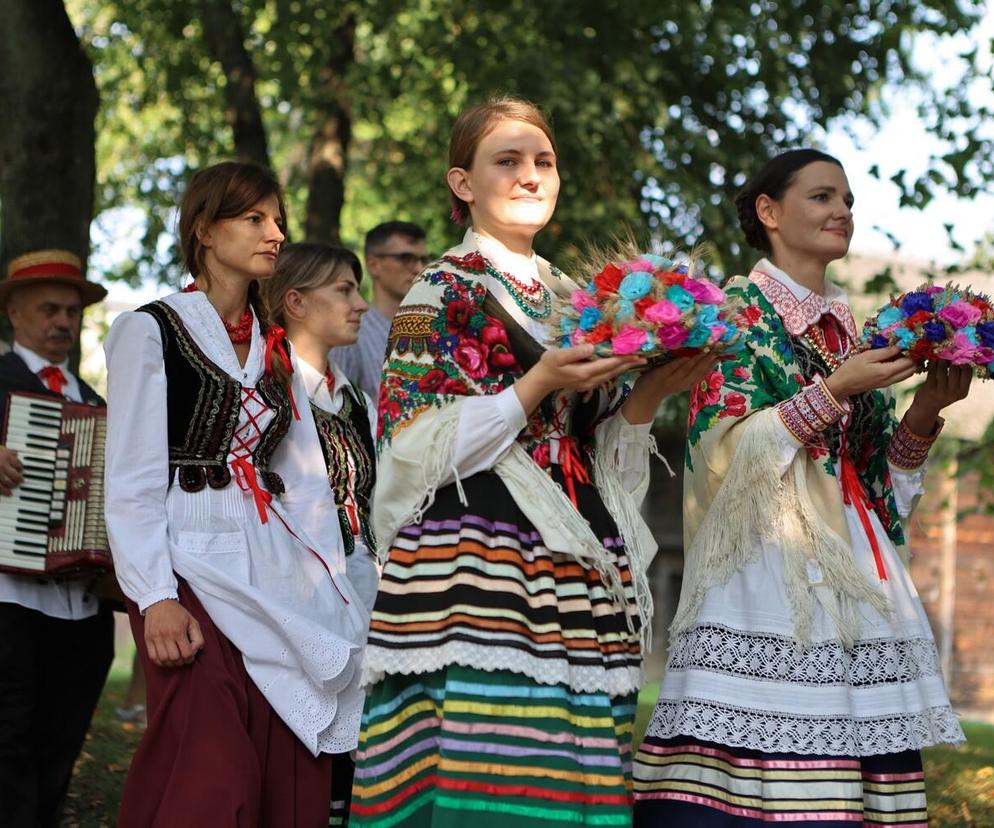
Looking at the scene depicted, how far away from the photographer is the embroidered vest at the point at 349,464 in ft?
17.5

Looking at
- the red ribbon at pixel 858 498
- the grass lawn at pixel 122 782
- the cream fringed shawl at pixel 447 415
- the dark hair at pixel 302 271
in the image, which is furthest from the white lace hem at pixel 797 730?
the grass lawn at pixel 122 782

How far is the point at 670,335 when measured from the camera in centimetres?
377

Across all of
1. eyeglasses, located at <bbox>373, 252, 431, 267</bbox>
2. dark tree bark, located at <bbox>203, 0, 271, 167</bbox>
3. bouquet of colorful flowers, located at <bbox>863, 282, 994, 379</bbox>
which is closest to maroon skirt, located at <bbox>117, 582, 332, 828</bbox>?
bouquet of colorful flowers, located at <bbox>863, 282, 994, 379</bbox>

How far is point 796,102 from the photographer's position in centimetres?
1198

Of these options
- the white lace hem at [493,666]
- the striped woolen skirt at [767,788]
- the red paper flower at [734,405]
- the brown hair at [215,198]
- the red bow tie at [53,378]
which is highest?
the brown hair at [215,198]

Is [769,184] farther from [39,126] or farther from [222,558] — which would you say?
[39,126]

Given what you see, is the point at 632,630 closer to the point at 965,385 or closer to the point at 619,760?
the point at 619,760

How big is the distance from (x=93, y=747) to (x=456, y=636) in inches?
188

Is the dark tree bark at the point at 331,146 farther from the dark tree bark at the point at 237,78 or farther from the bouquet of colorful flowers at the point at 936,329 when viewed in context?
the bouquet of colorful flowers at the point at 936,329

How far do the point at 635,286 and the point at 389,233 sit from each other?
3619 millimetres

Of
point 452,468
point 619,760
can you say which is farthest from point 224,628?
point 619,760

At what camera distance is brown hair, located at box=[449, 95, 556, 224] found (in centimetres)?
427

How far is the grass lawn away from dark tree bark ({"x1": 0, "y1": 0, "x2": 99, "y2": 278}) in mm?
2545

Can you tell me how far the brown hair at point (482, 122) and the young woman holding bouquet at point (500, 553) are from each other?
0.04ft
